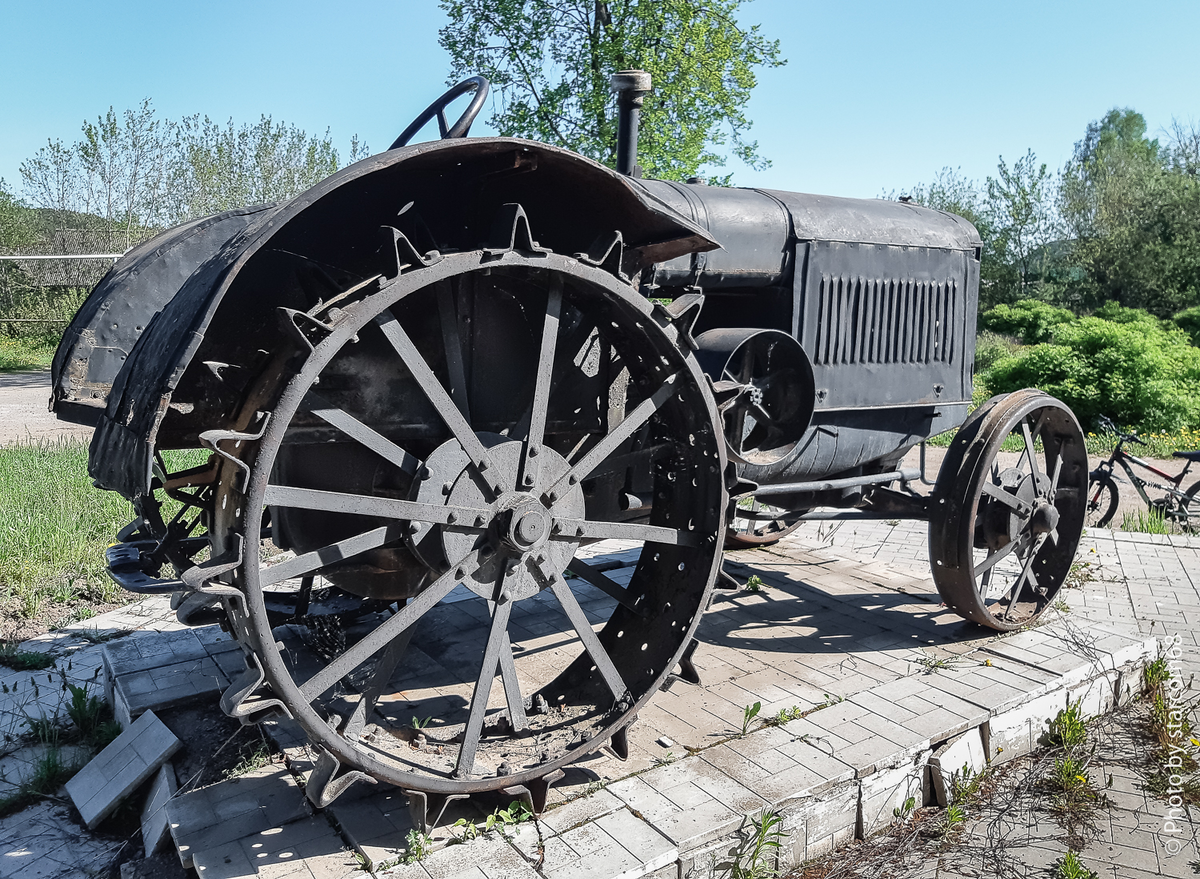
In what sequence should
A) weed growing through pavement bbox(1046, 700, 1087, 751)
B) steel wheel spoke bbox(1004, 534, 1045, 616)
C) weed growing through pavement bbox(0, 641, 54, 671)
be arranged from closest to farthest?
weed growing through pavement bbox(1046, 700, 1087, 751), weed growing through pavement bbox(0, 641, 54, 671), steel wheel spoke bbox(1004, 534, 1045, 616)

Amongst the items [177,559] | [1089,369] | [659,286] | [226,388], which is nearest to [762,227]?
[659,286]

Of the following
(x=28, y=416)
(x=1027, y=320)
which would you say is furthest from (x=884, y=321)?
(x=1027, y=320)

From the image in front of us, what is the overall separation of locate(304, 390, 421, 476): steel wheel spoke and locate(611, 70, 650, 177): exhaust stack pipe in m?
1.87

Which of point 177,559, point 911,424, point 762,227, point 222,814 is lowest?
point 222,814

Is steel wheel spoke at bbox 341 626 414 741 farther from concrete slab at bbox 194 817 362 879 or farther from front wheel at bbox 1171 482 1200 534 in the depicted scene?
front wheel at bbox 1171 482 1200 534

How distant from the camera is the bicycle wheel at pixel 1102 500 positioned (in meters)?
7.87

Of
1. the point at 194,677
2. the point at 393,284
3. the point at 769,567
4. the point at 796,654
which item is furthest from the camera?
the point at 769,567

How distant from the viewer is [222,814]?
2820mm

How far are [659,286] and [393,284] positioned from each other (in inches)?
61.4

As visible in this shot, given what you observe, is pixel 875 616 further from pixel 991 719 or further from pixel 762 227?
pixel 762 227

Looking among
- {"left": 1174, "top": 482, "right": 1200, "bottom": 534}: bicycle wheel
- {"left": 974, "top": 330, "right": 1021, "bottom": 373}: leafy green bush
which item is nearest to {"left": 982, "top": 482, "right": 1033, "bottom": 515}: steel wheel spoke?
{"left": 1174, "top": 482, "right": 1200, "bottom": 534}: bicycle wheel

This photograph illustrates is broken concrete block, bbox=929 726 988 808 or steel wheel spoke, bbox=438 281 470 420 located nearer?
steel wheel spoke, bbox=438 281 470 420

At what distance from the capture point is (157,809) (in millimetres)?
3037

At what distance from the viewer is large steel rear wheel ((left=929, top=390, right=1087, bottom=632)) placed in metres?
4.14
